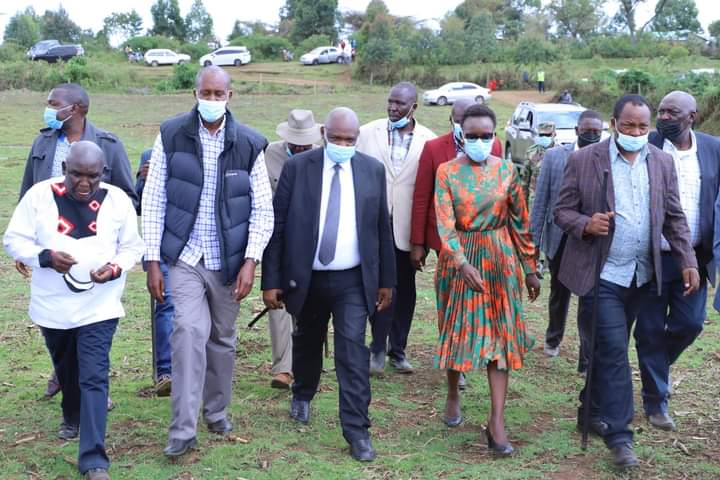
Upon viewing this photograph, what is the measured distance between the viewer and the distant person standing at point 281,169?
23.1 feet

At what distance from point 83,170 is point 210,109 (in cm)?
85

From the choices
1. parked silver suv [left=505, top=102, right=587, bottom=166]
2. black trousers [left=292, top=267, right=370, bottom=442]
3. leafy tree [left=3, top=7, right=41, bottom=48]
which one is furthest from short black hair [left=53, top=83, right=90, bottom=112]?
leafy tree [left=3, top=7, right=41, bottom=48]

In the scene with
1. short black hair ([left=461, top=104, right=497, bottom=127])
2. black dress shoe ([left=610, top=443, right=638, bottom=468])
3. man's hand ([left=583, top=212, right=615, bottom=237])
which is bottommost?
black dress shoe ([left=610, top=443, right=638, bottom=468])

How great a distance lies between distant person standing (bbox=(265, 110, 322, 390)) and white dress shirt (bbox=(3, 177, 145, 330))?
5.92 ft

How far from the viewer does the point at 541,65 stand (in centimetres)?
5538

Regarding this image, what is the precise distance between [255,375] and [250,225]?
6.59 feet

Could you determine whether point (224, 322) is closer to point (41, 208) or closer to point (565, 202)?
point (41, 208)

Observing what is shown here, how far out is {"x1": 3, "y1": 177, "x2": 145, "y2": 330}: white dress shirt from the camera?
525 cm

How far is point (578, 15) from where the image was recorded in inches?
3260

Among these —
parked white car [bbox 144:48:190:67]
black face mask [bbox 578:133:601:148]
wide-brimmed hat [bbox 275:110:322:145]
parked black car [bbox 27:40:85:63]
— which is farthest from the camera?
parked white car [bbox 144:48:190:67]

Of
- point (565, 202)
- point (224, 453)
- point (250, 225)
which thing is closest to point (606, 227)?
point (565, 202)

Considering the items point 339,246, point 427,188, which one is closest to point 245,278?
point 339,246

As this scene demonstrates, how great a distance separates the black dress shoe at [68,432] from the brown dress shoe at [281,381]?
1.60 m

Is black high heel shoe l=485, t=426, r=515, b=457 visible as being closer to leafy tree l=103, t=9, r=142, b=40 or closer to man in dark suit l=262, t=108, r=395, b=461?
man in dark suit l=262, t=108, r=395, b=461
